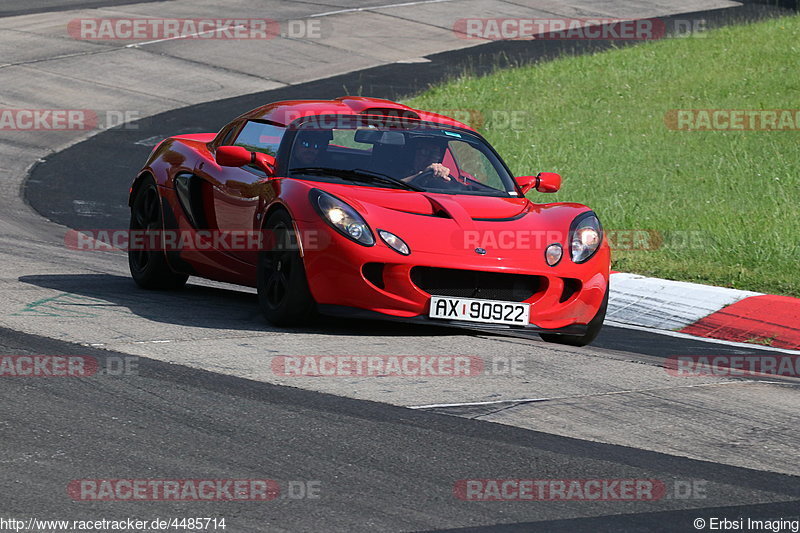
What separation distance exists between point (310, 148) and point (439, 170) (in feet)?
2.83

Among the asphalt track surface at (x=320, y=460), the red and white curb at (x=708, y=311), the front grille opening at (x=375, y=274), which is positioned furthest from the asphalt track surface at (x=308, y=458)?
the red and white curb at (x=708, y=311)

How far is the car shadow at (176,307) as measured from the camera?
8055 mm

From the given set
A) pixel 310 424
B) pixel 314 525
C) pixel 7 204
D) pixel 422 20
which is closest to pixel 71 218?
pixel 7 204

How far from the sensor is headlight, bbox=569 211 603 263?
26.3 feet

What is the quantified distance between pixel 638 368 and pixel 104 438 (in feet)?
10.8

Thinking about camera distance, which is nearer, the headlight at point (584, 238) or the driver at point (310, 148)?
the headlight at point (584, 238)

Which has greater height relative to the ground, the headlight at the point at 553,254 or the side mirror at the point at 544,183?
the side mirror at the point at 544,183

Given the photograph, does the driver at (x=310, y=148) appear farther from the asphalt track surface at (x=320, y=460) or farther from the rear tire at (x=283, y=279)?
the asphalt track surface at (x=320, y=460)

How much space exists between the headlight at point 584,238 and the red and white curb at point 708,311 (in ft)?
6.27

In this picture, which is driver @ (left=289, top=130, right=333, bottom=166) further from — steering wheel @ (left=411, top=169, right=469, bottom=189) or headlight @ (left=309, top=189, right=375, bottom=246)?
headlight @ (left=309, top=189, right=375, bottom=246)

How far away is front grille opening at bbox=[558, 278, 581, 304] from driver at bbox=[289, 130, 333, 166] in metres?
1.79

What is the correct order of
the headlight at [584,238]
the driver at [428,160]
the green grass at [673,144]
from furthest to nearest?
the green grass at [673,144] → the driver at [428,160] → the headlight at [584,238]

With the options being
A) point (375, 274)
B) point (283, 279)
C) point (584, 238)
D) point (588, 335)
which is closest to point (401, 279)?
point (375, 274)

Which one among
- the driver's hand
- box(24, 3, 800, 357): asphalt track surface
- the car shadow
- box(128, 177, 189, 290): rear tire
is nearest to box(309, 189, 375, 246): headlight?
the car shadow
